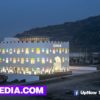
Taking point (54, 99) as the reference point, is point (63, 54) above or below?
above

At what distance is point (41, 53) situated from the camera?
100938 millimetres

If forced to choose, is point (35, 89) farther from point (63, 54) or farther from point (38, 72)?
point (63, 54)

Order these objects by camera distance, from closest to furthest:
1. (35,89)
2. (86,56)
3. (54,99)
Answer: (35,89), (54,99), (86,56)

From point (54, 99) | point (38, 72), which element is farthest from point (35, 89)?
point (38, 72)

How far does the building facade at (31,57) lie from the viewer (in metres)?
101

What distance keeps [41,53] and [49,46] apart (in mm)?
2805

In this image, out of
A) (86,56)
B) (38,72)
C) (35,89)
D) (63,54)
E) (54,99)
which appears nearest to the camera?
(35,89)

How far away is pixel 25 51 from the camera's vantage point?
101875 mm

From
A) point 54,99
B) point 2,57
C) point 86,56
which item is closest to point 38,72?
point 2,57

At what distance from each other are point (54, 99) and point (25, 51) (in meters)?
54.9

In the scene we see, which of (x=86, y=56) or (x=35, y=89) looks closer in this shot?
(x=35, y=89)

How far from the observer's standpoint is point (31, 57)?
3981 inches

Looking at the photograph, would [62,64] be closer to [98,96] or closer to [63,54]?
[63,54]

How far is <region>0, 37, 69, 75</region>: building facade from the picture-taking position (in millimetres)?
100688
